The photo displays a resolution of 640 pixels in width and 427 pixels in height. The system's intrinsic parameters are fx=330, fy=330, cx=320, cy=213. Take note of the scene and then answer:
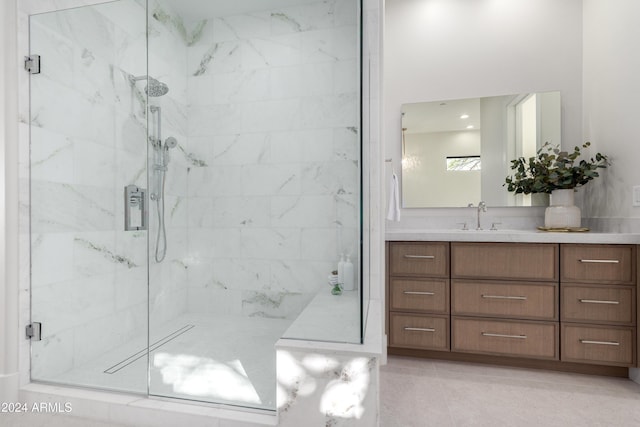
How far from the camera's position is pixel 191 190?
7.16 ft

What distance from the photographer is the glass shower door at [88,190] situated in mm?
1730

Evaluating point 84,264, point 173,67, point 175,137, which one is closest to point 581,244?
point 175,137

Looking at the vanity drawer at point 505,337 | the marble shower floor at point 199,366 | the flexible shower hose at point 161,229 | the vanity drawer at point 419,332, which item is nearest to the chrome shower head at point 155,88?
the flexible shower hose at point 161,229

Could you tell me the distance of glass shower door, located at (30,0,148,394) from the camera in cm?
173

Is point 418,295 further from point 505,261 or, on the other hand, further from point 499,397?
point 499,397

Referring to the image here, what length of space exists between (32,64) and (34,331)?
4.52 feet

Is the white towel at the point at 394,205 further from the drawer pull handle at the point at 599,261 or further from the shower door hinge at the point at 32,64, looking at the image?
the shower door hinge at the point at 32,64

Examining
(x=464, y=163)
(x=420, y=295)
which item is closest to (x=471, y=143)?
(x=464, y=163)

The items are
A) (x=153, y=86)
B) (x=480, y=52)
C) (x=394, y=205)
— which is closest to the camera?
(x=153, y=86)

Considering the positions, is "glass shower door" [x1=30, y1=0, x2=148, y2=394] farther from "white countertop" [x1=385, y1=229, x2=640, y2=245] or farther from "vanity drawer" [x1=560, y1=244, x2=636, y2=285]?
"vanity drawer" [x1=560, y1=244, x2=636, y2=285]

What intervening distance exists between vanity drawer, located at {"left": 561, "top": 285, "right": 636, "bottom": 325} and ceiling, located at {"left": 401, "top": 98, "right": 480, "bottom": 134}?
4.36 feet

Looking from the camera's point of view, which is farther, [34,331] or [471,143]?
[471,143]

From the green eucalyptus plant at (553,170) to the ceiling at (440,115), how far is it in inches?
18.9

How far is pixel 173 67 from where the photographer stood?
2096mm
